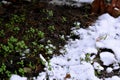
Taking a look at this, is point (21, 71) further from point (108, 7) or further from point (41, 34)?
point (108, 7)

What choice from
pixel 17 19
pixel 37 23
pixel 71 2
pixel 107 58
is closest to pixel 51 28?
pixel 37 23

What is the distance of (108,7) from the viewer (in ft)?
17.1

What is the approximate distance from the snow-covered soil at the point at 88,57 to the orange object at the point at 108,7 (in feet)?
0.89

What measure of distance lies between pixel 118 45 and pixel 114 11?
846 millimetres

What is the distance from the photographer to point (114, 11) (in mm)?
5199

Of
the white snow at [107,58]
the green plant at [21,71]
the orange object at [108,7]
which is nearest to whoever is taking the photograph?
the green plant at [21,71]

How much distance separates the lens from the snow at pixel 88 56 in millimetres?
4059

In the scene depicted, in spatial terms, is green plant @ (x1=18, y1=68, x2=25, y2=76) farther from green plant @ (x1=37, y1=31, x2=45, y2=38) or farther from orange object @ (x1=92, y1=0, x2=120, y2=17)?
orange object @ (x1=92, y1=0, x2=120, y2=17)

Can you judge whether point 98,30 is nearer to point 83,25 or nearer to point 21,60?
point 83,25

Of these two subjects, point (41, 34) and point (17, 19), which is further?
point (17, 19)

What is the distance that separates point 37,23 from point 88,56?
1.10 meters

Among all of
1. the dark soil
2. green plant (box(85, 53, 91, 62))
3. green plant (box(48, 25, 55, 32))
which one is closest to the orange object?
the dark soil

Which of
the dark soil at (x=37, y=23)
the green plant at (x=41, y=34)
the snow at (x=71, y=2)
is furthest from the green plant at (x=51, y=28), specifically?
the snow at (x=71, y=2)

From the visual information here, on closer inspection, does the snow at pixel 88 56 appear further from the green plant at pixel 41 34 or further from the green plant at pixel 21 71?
the green plant at pixel 41 34
